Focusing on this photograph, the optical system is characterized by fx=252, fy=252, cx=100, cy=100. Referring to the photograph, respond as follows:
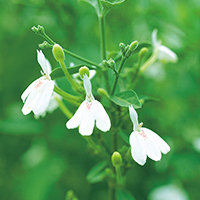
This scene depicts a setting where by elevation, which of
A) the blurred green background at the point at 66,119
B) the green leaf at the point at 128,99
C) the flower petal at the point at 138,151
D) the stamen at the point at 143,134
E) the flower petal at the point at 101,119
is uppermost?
the green leaf at the point at 128,99

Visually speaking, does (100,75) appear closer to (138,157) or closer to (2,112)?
(138,157)

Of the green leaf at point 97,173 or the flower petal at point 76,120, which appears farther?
the green leaf at point 97,173

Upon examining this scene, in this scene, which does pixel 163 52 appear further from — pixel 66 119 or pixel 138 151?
pixel 66 119

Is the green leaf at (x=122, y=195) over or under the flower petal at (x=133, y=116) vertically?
under

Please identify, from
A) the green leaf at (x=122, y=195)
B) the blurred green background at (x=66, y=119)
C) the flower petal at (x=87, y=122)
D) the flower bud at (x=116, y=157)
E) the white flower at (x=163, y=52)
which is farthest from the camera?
the blurred green background at (x=66, y=119)

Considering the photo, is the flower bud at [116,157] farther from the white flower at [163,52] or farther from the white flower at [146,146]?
the white flower at [163,52]

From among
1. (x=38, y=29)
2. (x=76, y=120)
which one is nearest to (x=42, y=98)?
(x=76, y=120)

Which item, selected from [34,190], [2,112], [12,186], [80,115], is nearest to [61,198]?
[34,190]

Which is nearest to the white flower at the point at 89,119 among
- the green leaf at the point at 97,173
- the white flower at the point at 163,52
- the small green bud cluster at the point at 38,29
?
the small green bud cluster at the point at 38,29
